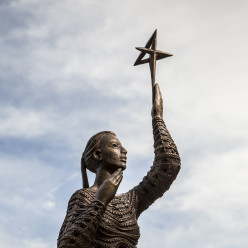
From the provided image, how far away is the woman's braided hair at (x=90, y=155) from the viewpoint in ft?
27.1

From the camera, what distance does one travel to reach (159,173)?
26.4 feet

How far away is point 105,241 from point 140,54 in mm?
3439

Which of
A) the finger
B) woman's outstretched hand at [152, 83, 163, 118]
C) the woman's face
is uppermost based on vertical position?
woman's outstretched hand at [152, 83, 163, 118]

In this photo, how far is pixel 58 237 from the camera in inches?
290

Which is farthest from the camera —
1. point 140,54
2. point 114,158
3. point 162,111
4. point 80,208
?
point 140,54

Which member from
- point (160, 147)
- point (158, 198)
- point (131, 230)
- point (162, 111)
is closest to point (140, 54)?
point (162, 111)

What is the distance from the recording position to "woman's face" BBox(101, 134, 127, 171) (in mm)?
8039

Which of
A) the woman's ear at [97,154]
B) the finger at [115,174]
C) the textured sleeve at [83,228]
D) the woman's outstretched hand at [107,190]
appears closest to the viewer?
the textured sleeve at [83,228]

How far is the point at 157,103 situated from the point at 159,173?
1227 mm

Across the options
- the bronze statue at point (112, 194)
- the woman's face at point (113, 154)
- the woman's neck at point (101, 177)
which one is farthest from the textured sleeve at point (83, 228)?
the woman's face at point (113, 154)

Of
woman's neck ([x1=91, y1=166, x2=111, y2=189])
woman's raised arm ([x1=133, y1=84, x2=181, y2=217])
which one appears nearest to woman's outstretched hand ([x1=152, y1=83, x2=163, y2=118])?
woman's raised arm ([x1=133, y1=84, x2=181, y2=217])

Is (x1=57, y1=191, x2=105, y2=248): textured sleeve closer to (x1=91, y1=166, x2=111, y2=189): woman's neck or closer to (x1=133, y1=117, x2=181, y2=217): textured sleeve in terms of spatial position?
(x1=91, y1=166, x2=111, y2=189): woman's neck

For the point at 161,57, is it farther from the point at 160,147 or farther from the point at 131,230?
the point at 131,230

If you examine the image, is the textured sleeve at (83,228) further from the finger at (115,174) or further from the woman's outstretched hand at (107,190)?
the finger at (115,174)
